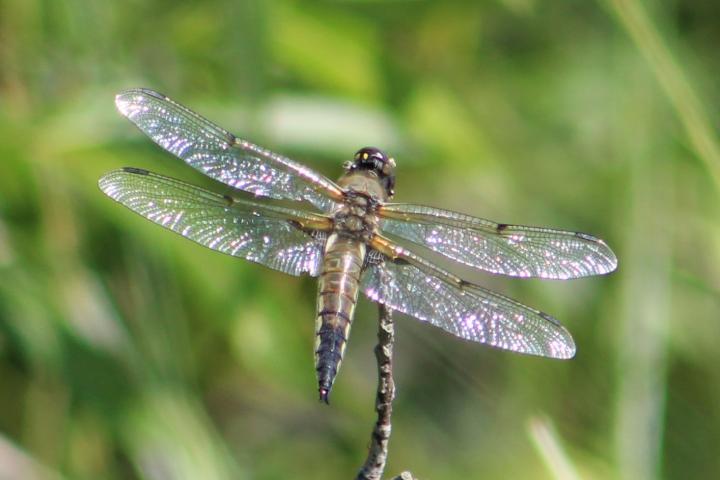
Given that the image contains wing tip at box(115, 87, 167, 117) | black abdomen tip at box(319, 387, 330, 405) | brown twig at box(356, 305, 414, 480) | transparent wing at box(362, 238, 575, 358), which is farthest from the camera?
wing tip at box(115, 87, 167, 117)

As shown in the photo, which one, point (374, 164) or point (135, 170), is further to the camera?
point (374, 164)

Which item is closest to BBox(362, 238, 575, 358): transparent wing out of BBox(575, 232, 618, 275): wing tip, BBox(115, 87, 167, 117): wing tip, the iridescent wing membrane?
the iridescent wing membrane

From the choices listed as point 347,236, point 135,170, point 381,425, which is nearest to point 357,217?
point 347,236

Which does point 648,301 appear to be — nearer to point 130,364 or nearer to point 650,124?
point 650,124

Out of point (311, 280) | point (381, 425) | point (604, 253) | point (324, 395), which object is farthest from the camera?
point (311, 280)

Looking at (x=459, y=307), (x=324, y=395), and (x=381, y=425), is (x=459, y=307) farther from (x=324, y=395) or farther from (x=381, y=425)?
(x=381, y=425)

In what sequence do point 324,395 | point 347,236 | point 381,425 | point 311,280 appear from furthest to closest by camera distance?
point 311,280 < point 347,236 < point 324,395 < point 381,425

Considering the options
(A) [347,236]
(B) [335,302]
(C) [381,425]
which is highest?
(A) [347,236]

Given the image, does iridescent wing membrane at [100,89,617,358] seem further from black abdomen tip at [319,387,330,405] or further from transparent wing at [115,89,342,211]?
black abdomen tip at [319,387,330,405]
